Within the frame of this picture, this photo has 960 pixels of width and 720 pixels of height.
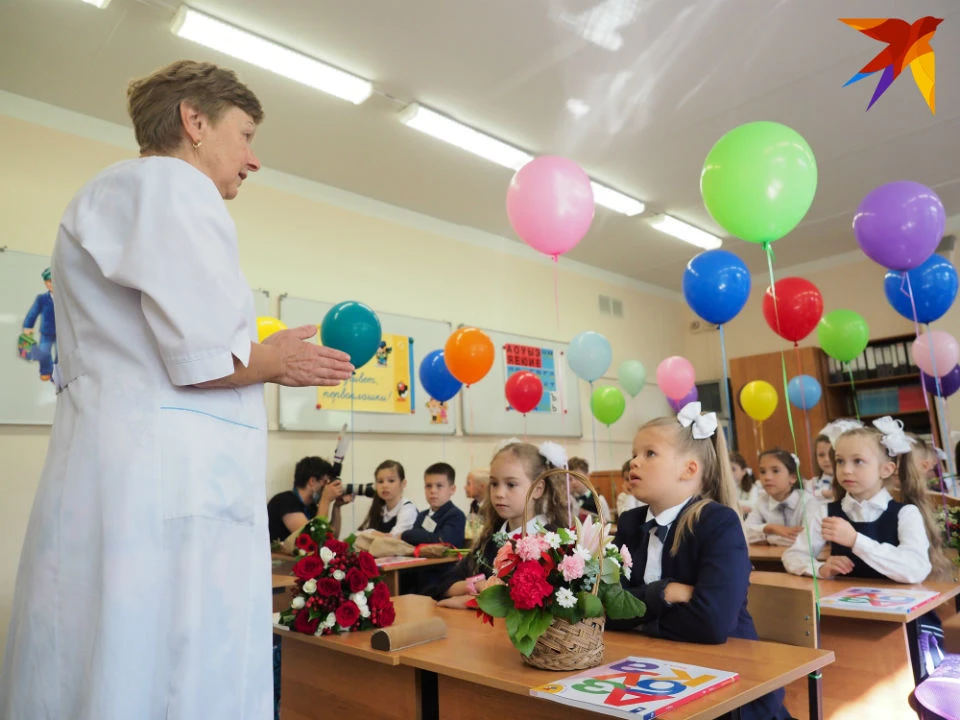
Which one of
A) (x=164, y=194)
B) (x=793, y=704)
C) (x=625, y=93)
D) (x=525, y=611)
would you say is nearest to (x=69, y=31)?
(x=625, y=93)

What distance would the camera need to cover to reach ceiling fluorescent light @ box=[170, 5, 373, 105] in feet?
11.5

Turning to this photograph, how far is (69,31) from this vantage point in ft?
11.7

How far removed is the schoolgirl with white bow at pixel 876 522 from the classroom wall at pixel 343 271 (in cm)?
327

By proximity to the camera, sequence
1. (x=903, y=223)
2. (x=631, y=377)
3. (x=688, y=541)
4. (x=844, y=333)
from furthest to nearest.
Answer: (x=631, y=377) → (x=844, y=333) → (x=903, y=223) → (x=688, y=541)

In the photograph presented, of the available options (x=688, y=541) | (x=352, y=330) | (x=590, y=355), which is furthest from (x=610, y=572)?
(x=590, y=355)

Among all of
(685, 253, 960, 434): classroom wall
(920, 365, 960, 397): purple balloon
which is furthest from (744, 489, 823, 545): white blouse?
(685, 253, 960, 434): classroom wall

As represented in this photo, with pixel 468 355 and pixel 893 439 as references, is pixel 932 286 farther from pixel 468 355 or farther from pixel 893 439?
pixel 468 355

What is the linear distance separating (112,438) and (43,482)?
16 centimetres

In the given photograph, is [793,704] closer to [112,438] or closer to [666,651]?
[666,651]

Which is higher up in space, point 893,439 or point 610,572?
point 893,439

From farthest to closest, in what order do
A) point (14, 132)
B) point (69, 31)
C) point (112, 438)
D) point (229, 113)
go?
point (14, 132), point (69, 31), point (229, 113), point (112, 438)

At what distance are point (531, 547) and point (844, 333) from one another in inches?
180

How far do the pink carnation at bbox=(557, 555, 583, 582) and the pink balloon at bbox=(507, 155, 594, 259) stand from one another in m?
2.22

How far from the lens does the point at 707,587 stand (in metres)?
1.60
